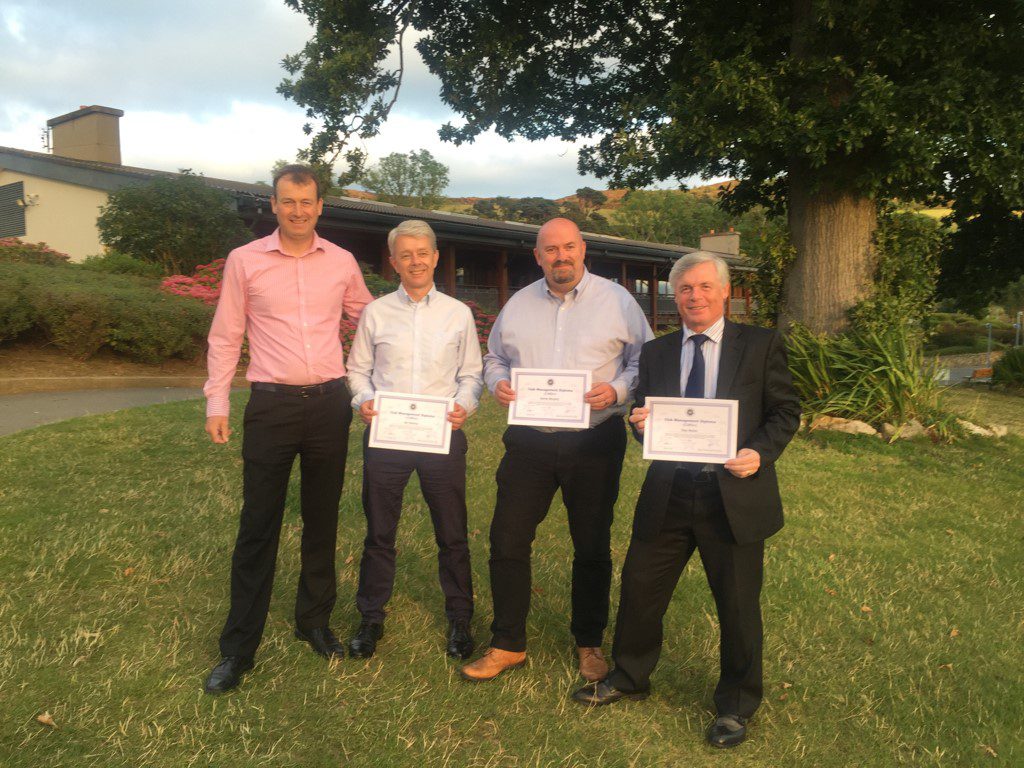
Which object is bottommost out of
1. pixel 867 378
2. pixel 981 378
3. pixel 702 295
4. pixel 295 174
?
pixel 981 378

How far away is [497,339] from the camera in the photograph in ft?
13.4

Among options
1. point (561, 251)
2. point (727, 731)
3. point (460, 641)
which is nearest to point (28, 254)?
point (460, 641)

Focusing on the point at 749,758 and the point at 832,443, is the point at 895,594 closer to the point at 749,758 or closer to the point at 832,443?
the point at 749,758

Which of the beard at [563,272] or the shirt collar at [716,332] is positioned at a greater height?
the beard at [563,272]

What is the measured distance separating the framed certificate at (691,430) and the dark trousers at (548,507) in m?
0.52

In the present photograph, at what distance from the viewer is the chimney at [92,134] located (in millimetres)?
A: 26969

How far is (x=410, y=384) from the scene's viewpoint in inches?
155

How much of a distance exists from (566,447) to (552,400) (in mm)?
249

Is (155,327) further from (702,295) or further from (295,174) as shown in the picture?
(702,295)

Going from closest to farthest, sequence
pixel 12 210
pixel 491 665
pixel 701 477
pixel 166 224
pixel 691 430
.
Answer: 1. pixel 691 430
2. pixel 701 477
3. pixel 491 665
4. pixel 166 224
5. pixel 12 210

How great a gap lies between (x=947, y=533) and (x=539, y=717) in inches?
179

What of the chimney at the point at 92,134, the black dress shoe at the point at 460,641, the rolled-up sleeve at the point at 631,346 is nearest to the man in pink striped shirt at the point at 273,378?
the black dress shoe at the point at 460,641

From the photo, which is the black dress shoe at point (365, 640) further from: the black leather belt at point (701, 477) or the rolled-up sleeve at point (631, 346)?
the black leather belt at point (701, 477)

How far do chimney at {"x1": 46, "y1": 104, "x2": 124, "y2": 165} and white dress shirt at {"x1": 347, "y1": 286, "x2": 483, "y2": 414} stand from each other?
27510 millimetres
